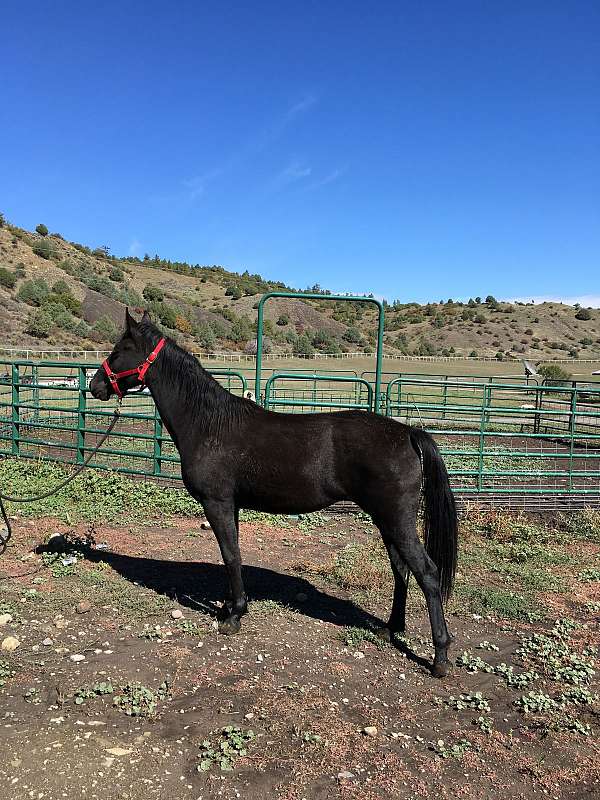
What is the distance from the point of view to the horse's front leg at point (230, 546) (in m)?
4.22

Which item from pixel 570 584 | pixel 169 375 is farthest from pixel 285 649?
pixel 570 584

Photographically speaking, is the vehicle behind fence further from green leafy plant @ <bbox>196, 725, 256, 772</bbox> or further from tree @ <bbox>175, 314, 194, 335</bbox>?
tree @ <bbox>175, 314, 194, 335</bbox>

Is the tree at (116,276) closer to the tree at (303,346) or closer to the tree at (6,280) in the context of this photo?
the tree at (6,280)

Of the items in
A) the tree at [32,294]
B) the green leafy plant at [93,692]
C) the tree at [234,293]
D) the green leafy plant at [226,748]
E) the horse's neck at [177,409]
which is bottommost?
the green leafy plant at [93,692]

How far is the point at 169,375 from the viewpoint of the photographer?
174 inches

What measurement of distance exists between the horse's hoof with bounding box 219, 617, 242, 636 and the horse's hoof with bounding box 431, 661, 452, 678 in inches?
56.5

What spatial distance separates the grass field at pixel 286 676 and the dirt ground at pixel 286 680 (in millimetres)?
12

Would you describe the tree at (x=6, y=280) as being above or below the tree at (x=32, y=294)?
above

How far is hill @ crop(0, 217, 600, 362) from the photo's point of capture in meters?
39.4

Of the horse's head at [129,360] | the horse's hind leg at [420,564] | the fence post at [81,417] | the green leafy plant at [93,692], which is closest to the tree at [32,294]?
the fence post at [81,417]

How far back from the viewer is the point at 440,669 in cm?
369

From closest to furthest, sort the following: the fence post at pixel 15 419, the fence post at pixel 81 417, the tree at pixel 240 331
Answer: the fence post at pixel 81 417, the fence post at pixel 15 419, the tree at pixel 240 331

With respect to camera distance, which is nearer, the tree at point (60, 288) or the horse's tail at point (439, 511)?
the horse's tail at point (439, 511)

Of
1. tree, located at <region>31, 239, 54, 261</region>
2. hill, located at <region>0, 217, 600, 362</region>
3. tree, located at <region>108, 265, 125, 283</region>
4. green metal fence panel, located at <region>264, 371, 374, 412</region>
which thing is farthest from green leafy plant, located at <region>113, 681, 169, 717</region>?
tree, located at <region>108, 265, 125, 283</region>
